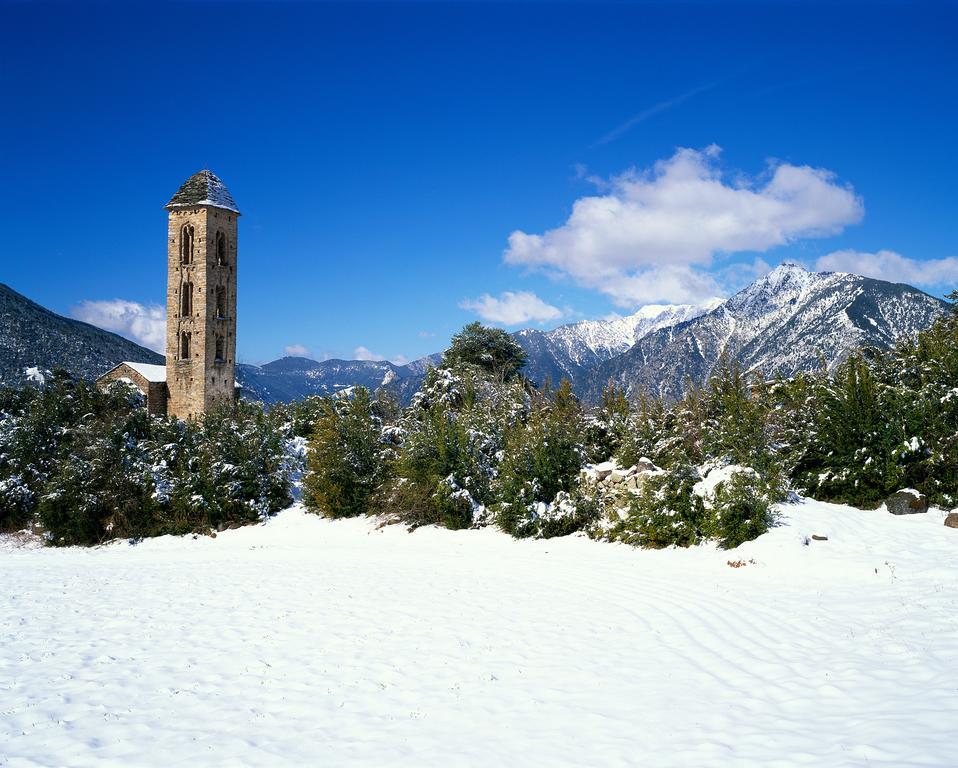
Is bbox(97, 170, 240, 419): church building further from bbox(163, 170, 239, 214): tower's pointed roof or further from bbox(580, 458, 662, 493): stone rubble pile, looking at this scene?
bbox(580, 458, 662, 493): stone rubble pile

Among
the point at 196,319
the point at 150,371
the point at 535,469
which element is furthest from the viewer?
the point at 150,371

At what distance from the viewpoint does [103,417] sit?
24.3 m

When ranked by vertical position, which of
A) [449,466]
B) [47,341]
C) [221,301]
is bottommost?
[449,466]

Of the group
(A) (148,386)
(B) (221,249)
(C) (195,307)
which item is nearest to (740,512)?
(C) (195,307)

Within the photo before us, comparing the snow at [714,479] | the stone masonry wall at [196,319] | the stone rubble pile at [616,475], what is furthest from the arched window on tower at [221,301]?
the snow at [714,479]

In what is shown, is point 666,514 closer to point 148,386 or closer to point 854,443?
point 854,443

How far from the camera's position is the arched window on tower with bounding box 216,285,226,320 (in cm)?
4231

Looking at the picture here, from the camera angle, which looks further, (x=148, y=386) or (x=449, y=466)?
(x=148, y=386)

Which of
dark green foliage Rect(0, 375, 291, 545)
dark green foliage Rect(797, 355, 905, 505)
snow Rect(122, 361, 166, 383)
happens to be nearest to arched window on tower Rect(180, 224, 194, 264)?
snow Rect(122, 361, 166, 383)

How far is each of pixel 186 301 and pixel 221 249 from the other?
13.5ft

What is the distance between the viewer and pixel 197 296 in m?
41.5

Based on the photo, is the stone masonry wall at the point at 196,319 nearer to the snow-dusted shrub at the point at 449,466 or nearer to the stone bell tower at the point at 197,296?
the stone bell tower at the point at 197,296

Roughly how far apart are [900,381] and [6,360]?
84.1 meters

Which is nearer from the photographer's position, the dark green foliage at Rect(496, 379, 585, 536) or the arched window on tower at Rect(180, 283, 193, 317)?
the dark green foliage at Rect(496, 379, 585, 536)
